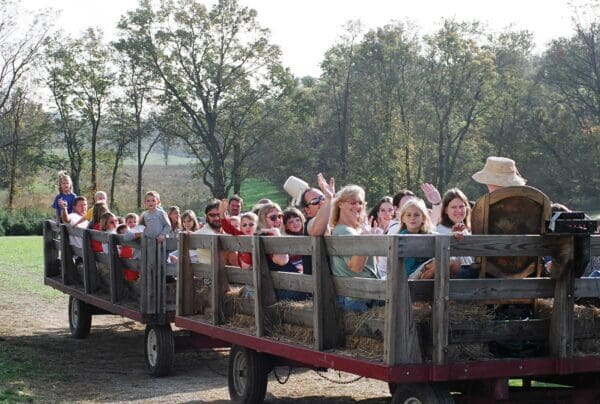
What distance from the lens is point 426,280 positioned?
5988mm

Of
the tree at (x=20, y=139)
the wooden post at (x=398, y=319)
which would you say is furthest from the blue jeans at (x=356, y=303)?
the tree at (x=20, y=139)

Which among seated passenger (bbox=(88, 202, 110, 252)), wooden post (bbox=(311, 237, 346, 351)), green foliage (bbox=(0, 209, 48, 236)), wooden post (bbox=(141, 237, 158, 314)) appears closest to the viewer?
wooden post (bbox=(311, 237, 346, 351))

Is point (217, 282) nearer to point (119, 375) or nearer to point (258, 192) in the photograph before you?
point (119, 375)

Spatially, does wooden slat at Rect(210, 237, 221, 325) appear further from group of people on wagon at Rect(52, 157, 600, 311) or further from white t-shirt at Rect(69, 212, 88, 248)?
white t-shirt at Rect(69, 212, 88, 248)

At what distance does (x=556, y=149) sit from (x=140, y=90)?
89.7ft

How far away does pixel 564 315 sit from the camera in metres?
6.22

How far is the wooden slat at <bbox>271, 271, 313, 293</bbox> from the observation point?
715cm

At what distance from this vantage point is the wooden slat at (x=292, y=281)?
715 centimetres

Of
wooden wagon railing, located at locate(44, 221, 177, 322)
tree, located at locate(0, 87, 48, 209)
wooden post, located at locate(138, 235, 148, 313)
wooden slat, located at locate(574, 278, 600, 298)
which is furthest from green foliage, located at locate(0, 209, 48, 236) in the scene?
wooden slat, located at locate(574, 278, 600, 298)

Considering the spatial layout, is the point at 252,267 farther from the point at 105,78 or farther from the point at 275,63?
the point at 105,78

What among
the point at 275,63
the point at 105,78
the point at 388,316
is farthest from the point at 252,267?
the point at 105,78

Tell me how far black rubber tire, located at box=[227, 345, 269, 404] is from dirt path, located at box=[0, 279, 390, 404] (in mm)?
519

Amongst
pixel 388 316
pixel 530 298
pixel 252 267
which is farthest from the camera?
pixel 252 267

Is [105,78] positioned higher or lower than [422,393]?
higher
